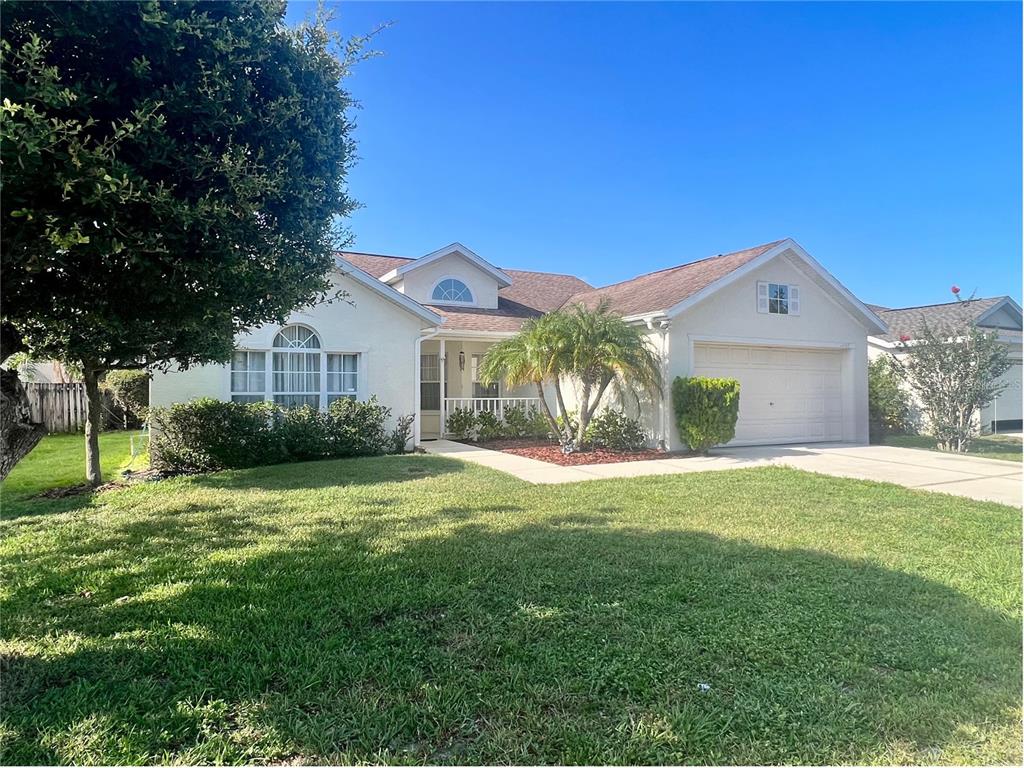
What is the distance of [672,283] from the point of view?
46.4ft

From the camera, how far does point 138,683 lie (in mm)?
2842

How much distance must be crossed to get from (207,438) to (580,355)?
7.24 meters

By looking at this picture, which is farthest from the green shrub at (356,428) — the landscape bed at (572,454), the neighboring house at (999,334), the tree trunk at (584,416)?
the neighboring house at (999,334)

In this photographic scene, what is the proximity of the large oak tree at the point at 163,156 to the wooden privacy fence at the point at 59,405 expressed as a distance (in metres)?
16.3

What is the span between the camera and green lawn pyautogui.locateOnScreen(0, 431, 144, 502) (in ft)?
29.2

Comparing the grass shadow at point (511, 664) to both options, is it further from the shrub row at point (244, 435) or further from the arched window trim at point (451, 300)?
the arched window trim at point (451, 300)

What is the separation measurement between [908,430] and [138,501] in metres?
19.5

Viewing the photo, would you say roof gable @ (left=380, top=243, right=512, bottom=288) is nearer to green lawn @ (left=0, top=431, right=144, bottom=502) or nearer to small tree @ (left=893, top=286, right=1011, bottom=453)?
green lawn @ (left=0, top=431, right=144, bottom=502)

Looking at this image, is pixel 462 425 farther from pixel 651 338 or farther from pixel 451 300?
pixel 651 338

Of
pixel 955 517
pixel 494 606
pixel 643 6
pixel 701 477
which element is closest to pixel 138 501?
pixel 494 606

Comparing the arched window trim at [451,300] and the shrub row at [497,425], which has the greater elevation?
the arched window trim at [451,300]

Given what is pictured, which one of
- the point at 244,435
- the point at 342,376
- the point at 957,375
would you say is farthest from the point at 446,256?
the point at 957,375

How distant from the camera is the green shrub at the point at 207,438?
9773 millimetres

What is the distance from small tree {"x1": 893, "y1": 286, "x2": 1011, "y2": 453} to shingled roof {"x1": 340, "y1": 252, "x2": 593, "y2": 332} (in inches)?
414
